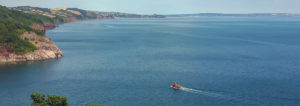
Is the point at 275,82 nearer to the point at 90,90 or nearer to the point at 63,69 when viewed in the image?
the point at 90,90

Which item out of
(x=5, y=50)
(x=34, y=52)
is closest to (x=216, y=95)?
(x=34, y=52)

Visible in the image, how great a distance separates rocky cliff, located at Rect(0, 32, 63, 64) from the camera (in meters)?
98.0

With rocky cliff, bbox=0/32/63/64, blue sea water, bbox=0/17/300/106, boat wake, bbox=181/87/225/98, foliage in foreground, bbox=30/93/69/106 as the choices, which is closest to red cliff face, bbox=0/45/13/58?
rocky cliff, bbox=0/32/63/64

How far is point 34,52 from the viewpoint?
103 meters

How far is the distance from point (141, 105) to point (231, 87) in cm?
2443

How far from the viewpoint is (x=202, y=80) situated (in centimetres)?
7862

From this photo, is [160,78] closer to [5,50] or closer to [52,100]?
[52,100]

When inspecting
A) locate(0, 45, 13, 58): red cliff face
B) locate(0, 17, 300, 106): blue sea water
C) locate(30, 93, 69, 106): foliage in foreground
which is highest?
locate(30, 93, 69, 106): foliage in foreground

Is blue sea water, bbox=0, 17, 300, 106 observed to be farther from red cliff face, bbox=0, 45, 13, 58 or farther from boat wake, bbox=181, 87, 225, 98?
red cliff face, bbox=0, 45, 13, 58

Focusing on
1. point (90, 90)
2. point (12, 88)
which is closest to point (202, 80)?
point (90, 90)

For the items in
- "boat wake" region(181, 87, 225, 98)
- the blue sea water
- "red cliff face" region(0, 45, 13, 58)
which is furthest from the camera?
"red cliff face" region(0, 45, 13, 58)

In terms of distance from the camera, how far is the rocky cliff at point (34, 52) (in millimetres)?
98000

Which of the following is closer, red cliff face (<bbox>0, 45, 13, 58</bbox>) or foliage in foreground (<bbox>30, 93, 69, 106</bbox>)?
foliage in foreground (<bbox>30, 93, 69, 106</bbox>)

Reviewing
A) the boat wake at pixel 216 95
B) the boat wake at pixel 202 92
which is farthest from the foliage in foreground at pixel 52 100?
the boat wake at pixel 216 95
